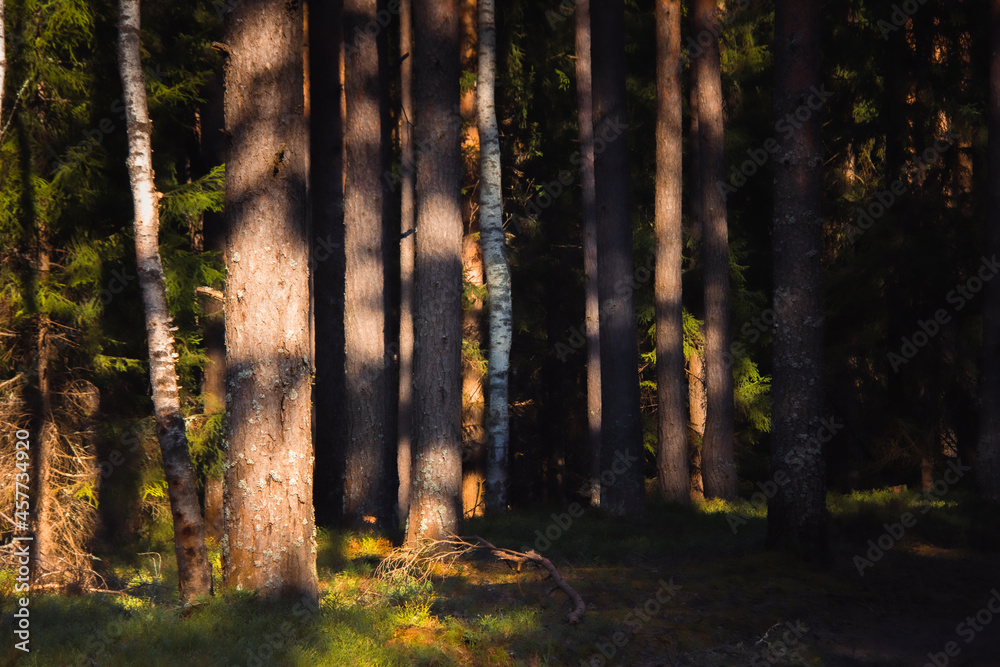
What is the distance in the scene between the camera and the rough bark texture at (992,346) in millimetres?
12484

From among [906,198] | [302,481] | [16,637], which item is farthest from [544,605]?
[906,198]

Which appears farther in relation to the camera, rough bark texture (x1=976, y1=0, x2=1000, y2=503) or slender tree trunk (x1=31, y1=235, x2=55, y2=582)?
rough bark texture (x1=976, y1=0, x2=1000, y2=503)

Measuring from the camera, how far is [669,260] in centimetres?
1561

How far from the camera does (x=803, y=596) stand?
26.2 ft

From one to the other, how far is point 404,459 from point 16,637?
1212cm

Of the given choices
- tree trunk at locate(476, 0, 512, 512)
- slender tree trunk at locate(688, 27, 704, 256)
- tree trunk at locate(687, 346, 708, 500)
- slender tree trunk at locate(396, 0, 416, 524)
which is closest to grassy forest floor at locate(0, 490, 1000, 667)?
tree trunk at locate(476, 0, 512, 512)

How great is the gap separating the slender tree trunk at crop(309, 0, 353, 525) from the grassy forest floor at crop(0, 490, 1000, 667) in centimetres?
446

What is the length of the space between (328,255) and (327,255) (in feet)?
0.11

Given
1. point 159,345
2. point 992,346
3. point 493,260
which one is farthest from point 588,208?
point 159,345

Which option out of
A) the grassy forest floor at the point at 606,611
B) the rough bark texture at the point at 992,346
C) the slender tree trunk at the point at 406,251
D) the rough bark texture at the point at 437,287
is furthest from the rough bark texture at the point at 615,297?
the rough bark texture at the point at 992,346

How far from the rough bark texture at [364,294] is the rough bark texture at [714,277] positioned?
6832 mm

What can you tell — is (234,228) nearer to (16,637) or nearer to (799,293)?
(16,637)

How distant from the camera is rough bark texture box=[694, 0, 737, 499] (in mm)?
15750

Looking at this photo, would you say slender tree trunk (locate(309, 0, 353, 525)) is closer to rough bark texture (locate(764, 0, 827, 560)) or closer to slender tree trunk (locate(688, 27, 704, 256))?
slender tree trunk (locate(688, 27, 704, 256))
